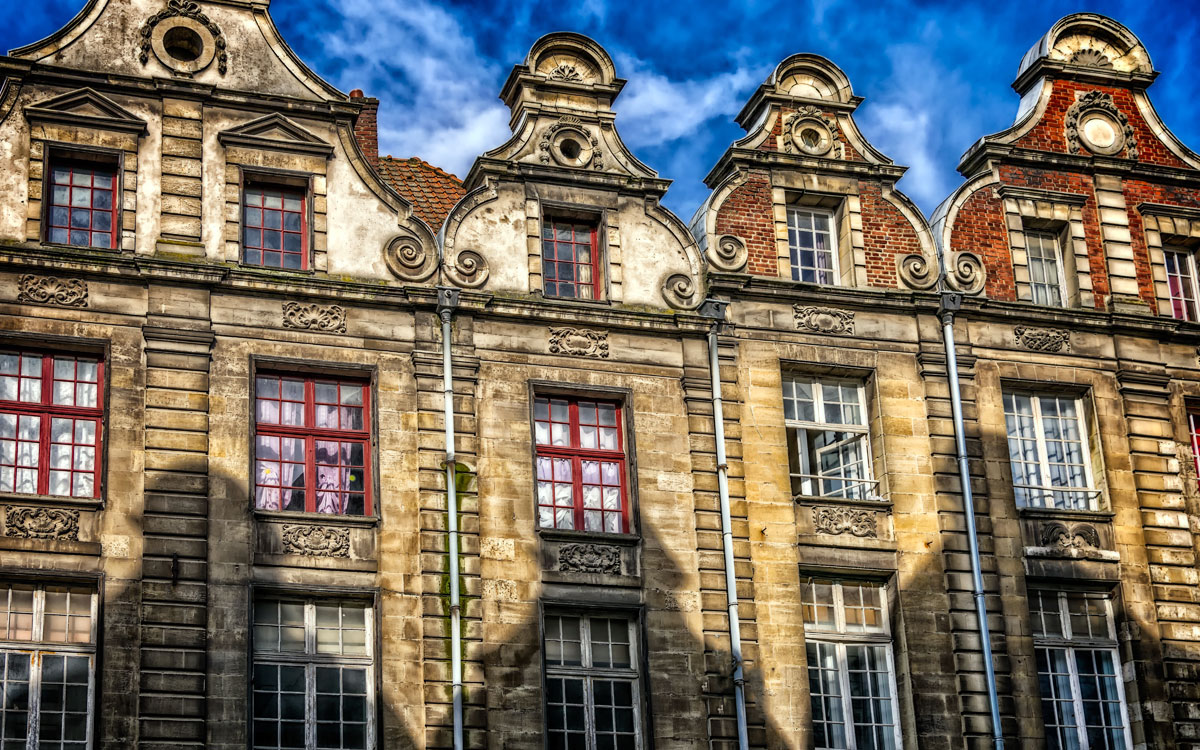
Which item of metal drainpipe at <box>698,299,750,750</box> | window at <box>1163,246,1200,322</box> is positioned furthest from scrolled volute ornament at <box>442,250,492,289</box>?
window at <box>1163,246,1200,322</box>

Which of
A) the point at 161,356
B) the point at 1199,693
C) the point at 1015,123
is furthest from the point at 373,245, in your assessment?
the point at 1199,693

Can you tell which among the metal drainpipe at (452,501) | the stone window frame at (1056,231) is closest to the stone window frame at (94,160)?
the metal drainpipe at (452,501)

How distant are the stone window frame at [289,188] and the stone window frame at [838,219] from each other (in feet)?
21.4

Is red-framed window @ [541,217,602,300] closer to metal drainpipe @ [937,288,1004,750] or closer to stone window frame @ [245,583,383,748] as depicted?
metal drainpipe @ [937,288,1004,750]

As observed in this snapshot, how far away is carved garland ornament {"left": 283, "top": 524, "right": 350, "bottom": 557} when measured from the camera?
23391 millimetres

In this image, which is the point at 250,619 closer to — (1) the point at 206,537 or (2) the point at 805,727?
(1) the point at 206,537

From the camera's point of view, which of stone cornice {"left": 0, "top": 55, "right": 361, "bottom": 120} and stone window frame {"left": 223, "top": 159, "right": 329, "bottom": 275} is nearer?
stone cornice {"left": 0, "top": 55, "right": 361, "bottom": 120}

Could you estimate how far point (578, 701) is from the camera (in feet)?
78.4

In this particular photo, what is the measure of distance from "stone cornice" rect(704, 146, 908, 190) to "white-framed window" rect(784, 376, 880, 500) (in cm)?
323

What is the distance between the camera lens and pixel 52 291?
23703mm

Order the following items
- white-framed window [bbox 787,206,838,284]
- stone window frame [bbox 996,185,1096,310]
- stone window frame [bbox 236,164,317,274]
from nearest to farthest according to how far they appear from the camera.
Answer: stone window frame [bbox 236,164,317,274] → white-framed window [bbox 787,206,838,284] → stone window frame [bbox 996,185,1096,310]

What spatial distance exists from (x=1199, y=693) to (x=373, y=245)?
12.5 meters

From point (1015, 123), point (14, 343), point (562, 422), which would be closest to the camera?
point (14, 343)

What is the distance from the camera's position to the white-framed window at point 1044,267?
93.7ft
